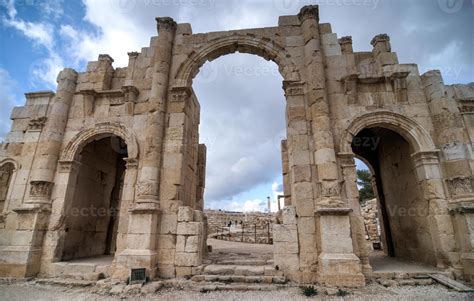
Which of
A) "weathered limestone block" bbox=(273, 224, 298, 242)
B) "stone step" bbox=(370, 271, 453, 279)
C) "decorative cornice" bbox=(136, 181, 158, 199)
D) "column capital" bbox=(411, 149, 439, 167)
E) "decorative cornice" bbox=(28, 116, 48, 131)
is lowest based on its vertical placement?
"stone step" bbox=(370, 271, 453, 279)

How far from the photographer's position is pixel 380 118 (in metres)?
6.73

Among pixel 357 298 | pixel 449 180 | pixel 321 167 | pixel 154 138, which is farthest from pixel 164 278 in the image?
Answer: pixel 449 180

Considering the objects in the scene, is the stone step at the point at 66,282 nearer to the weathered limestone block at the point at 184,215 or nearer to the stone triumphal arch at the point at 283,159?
the stone triumphal arch at the point at 283,159

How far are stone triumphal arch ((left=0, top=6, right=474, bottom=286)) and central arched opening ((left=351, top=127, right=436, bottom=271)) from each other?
0.22 ft

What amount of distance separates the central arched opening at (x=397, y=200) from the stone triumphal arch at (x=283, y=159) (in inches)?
2.6

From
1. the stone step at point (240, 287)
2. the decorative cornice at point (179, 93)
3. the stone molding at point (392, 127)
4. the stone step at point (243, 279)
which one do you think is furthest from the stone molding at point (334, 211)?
the decorative cornice at point (179, 93)

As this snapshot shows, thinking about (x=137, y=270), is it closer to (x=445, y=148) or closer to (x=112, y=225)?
(x=112, y=225)

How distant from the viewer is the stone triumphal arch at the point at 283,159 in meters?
5.79

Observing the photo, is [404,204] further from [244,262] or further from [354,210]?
[244,262]

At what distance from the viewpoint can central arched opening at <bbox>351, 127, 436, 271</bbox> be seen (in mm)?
6680

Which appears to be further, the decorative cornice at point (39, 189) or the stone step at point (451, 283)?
the decorative cornice at point (39, 189)

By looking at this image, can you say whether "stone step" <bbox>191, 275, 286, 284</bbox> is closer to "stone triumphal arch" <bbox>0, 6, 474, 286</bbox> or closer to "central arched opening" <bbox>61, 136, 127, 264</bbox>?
"stone triumphal arch" <bbox>0, 6, 474, 286</bbox>

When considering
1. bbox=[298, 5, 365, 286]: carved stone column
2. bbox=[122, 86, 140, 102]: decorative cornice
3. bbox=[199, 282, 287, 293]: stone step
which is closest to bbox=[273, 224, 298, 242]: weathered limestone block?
bbox=[298, 5, 365, 286]: carved stone column

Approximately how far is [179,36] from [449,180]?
917cm
